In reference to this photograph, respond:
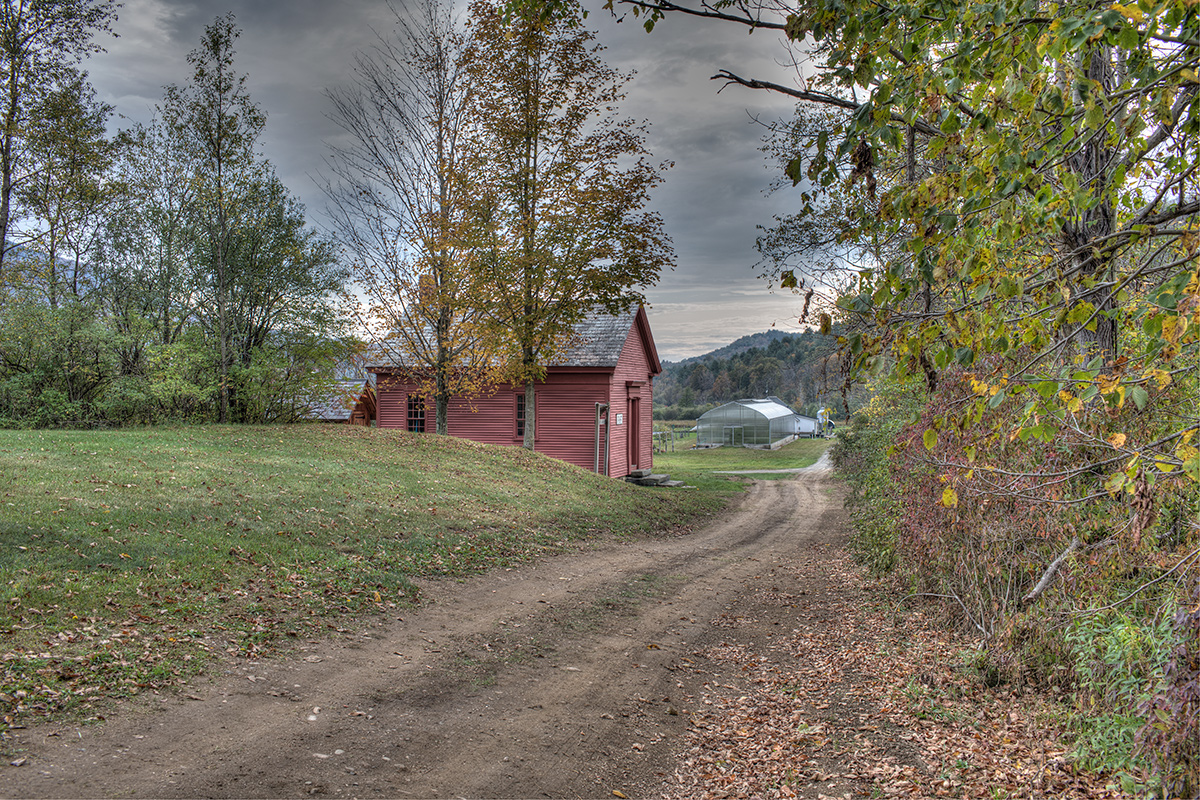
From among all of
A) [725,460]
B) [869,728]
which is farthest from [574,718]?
[725,460]

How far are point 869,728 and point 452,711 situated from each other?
3.39m

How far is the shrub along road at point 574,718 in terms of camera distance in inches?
165

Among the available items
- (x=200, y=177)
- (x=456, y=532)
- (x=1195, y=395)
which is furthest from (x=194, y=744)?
(x=200, y=177)

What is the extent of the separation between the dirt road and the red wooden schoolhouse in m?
13.8

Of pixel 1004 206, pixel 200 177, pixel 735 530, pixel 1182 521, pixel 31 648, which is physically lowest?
pixel 735 530

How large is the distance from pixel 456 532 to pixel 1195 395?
384 inches

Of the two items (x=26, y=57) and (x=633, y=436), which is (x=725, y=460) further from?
(x=26, y=57)

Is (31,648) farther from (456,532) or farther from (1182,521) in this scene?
(1182,521)

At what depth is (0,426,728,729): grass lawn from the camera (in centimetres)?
553

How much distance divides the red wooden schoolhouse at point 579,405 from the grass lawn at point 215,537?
6.49 meters

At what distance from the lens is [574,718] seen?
531 centimetres

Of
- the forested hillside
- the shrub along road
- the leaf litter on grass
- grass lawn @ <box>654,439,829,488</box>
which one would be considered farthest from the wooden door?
the forested hillside

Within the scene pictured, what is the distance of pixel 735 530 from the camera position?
15.9 m

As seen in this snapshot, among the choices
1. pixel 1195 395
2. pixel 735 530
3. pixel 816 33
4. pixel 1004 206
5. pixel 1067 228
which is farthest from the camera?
pixel 735 530
